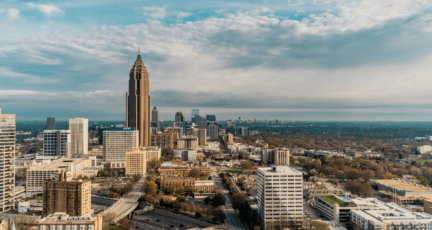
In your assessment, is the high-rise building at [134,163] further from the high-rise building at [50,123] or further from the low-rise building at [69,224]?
the high-rise building at [50,123]

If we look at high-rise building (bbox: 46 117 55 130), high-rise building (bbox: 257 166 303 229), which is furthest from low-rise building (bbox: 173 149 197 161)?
high-rise building (bbox: 46 117 55 130)

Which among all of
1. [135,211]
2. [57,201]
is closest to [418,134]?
[135,211]

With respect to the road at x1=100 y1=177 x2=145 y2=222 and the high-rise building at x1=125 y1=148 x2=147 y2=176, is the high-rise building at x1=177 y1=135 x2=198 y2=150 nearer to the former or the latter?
the high-rise building at x1=125 y1=148 x2=147 y2=176

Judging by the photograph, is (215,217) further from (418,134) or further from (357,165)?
(418,134)

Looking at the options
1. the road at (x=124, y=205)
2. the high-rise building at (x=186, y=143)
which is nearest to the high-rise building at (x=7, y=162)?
the road at (x=124, y=205)

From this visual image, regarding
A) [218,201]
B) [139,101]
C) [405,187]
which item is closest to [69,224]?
[218,201]

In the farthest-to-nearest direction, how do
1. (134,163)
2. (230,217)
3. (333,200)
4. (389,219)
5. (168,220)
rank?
(134,163)
(333,200)
(230,217)
(168,220)
(389,219)

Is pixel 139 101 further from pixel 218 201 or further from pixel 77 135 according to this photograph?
pixel 218 201

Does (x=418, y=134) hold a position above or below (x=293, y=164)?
above
